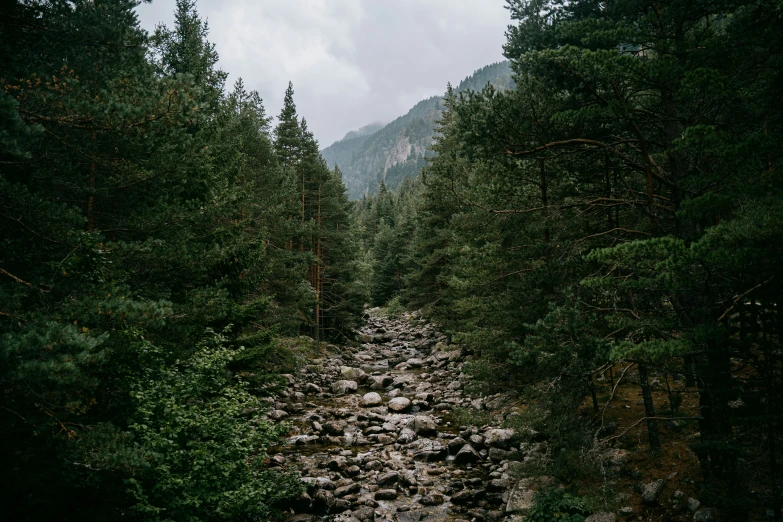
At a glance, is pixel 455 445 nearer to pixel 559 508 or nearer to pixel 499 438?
pixel 499 438

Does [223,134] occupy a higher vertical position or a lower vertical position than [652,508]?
higher

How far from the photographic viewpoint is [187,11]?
15.9 meters

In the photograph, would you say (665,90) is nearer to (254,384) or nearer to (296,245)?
(254,384)

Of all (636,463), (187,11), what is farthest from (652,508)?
(187,11)

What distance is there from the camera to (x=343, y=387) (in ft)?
66.2

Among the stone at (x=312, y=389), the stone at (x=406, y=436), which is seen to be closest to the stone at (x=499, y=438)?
the stone at (x=406, y=436)

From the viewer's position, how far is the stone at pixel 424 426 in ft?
47.6

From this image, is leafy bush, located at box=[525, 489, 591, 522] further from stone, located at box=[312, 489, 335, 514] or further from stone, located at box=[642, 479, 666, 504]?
stone, located at box=[312, 489, 335, 514]

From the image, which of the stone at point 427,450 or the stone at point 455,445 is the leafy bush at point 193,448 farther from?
the stone at point 455,445

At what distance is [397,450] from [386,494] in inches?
122

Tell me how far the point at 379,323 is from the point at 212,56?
1306 inches

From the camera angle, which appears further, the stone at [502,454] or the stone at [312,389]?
the stone at [312,389]

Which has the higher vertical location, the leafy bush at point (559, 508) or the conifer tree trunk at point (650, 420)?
the conifer tree trunk at point (650, 420)

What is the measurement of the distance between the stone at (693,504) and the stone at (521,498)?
292 centimetres
